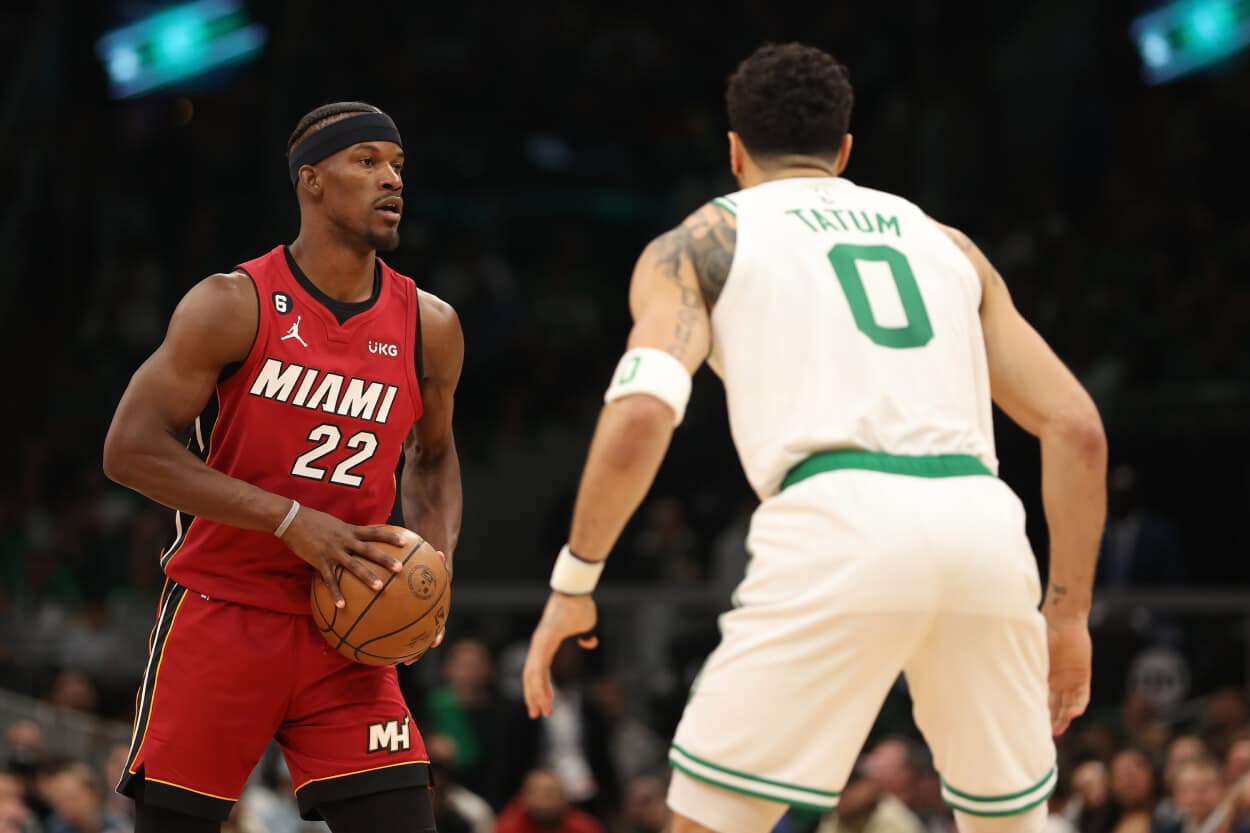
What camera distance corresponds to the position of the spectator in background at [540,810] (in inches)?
403

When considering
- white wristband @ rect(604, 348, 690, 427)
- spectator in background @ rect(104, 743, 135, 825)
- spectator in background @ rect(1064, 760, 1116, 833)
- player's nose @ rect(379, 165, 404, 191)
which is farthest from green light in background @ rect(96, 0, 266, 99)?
white wristband @ rect(604, 348, 690, 427)

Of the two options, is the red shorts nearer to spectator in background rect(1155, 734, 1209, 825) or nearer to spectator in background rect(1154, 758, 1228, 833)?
spectator in background rect(1154, 758, 1228, 833)

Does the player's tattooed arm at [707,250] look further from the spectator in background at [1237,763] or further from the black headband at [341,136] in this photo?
the spectator in background at [1237,763]

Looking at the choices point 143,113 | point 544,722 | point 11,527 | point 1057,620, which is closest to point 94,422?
point 11,527

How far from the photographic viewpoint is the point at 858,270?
4.30 meters

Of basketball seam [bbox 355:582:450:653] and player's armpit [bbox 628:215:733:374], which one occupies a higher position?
player's armpit [bbox 628:215:733:374]

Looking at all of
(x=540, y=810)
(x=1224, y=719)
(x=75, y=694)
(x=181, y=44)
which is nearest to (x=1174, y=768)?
(x=1224, y=719)

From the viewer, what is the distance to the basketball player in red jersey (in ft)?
16.1

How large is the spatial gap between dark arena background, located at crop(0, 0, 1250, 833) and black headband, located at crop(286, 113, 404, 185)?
5.57 meters

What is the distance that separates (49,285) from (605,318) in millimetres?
5402

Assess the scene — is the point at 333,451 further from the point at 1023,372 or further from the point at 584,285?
the point at 584,285

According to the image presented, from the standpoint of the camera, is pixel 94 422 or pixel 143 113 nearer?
pixel 94 422

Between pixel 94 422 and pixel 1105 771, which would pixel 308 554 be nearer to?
pixel 1105 771

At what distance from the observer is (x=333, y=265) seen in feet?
17.2
